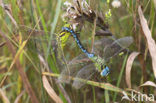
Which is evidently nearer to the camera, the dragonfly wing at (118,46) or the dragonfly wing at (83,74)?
the dragonfly wing at (83,74)

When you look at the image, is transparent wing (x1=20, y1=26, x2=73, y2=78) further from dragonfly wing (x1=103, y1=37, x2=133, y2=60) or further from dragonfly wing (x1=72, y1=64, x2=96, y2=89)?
dragonfly wing (x1=103, y1=37, x2=133, y2=60)

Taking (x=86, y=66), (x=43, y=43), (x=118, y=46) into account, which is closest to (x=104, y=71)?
(x=86, y=66)

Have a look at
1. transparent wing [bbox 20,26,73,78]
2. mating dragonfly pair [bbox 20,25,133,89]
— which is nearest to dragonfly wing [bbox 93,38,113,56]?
mating dragonfly pair [bbox 20,25,133,89]

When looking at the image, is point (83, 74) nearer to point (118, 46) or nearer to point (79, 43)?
point (79, 43)

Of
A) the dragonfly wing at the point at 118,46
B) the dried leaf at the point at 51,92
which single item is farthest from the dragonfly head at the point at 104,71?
the dried leaf at the point at 51,92

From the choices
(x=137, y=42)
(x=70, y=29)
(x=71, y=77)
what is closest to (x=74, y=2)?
(x=70, y=29)

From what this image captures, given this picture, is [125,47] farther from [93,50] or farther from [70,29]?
[70,29]

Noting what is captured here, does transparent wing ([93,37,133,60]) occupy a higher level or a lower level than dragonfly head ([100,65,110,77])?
higher

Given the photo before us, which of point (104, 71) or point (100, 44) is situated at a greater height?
point (100, 44)

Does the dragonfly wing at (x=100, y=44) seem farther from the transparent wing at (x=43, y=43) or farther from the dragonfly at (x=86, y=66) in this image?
the transparent wing at (x=43, y=43)
